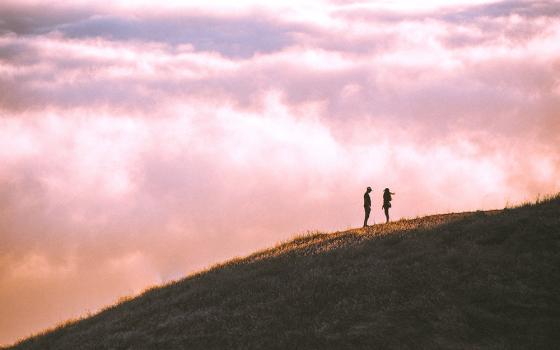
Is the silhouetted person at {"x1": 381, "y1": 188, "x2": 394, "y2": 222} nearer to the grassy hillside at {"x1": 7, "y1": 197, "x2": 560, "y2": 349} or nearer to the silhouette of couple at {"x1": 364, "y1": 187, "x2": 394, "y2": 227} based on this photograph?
the silhouette of couple at {"x1": 364, "y1": 187, "x2": 394, "y2": 227}

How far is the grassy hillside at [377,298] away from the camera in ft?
44.7

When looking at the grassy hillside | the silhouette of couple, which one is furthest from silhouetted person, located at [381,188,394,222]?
the grassy hillside

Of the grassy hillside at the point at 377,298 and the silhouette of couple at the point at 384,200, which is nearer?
the grassy hillside at the point at 377,298

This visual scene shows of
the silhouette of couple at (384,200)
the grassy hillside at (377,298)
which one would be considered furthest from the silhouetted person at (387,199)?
the grassy hillside at (377,298)

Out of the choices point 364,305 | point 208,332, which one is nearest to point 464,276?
point 364,305

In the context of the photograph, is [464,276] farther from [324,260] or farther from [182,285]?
[182,285]

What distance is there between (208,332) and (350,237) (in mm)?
10592

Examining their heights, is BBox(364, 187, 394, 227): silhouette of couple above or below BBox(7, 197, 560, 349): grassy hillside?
above

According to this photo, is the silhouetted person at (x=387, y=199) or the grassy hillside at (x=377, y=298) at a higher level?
the silhouetted person at (x=387, y=199)

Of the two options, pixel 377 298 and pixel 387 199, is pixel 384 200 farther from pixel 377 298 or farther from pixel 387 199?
pixel 377 298

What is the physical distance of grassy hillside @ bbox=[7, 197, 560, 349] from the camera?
13609 mm

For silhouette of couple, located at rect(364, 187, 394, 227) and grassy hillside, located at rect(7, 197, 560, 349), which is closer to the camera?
grassy hillside, located at rect(7, 197, 560, 349)

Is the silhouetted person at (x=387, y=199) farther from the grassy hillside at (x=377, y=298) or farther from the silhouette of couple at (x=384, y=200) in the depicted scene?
the grassy hillside at (x=377, y=298)

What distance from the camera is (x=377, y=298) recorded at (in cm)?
1606
